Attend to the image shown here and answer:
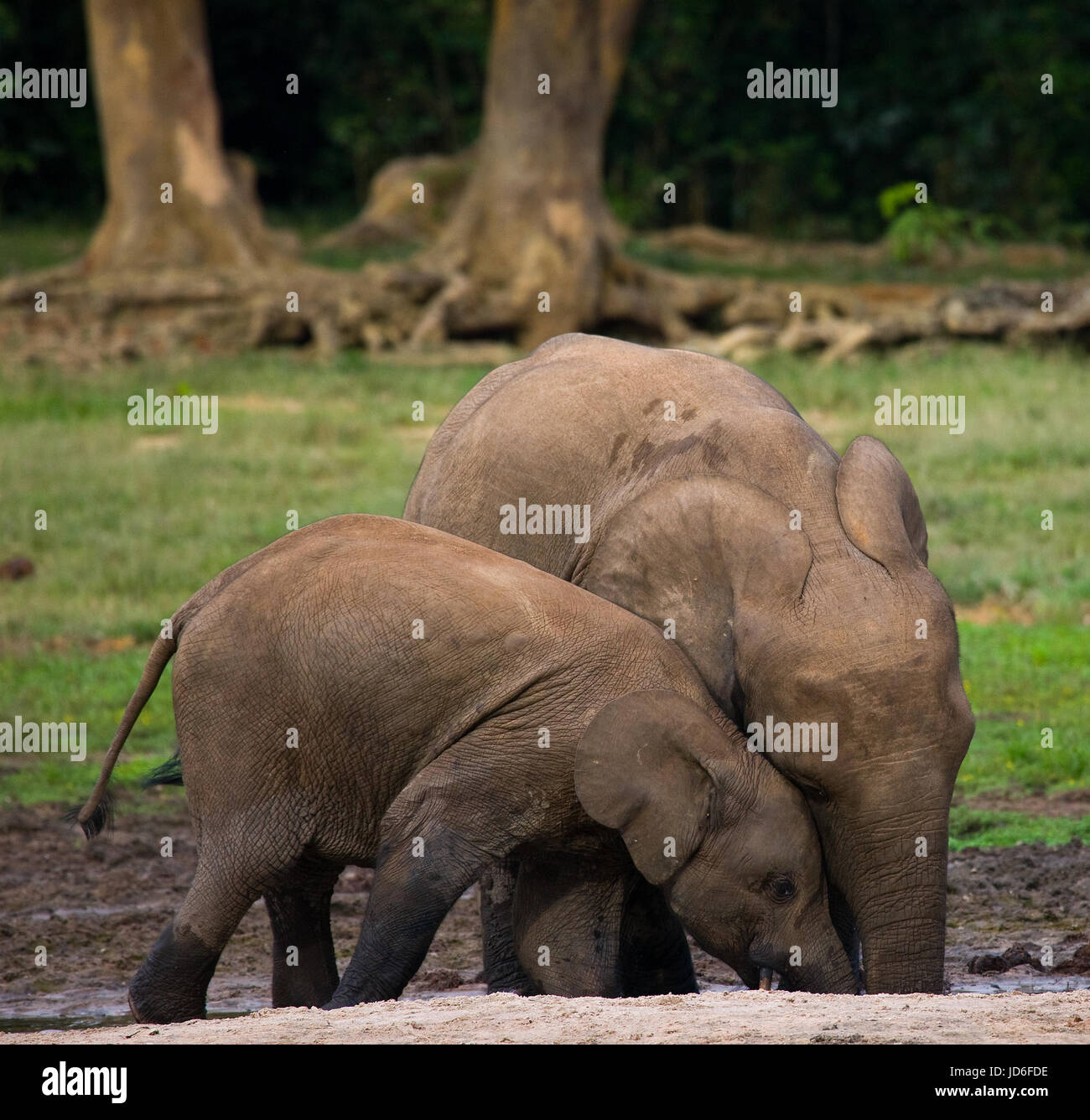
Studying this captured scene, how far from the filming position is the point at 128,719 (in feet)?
21.2

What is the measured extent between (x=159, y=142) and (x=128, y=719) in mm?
17073

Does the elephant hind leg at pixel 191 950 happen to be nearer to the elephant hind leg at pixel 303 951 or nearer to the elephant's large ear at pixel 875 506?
the elephant hind leg at pixel 303 951

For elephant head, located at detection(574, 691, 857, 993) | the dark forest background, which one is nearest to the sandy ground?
elephant head, located at detection(574, 691, 857, 993)

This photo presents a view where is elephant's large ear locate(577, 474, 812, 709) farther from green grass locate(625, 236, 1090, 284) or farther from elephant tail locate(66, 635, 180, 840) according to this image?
green grass locate(625, 236, 1090, 284)

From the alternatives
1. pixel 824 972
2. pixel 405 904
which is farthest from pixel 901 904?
pixel 405 904

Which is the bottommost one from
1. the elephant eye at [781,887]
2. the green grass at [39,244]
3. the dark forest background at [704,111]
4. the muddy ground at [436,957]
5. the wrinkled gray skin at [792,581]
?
the muddy ground at [436,957]

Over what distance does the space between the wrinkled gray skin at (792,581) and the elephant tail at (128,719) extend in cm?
112

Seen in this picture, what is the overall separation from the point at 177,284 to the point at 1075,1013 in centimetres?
1748

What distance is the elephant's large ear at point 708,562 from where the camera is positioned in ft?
20.0

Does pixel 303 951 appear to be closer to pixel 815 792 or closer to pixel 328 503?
pixel 815 792

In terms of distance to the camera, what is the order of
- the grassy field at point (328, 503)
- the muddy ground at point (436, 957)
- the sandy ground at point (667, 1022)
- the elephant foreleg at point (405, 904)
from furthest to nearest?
the grassy field at point (328, 503)
the elephant foreleg at point (405, 904)
the muddy ground at point (436, 957)
the sandy ground at point (667, 1022)

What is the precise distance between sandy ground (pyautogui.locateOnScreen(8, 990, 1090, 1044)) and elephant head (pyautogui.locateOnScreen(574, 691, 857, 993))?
16.0 inches

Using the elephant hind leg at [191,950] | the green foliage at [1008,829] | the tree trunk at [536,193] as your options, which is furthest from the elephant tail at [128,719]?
the tree trunk at [536,193]
